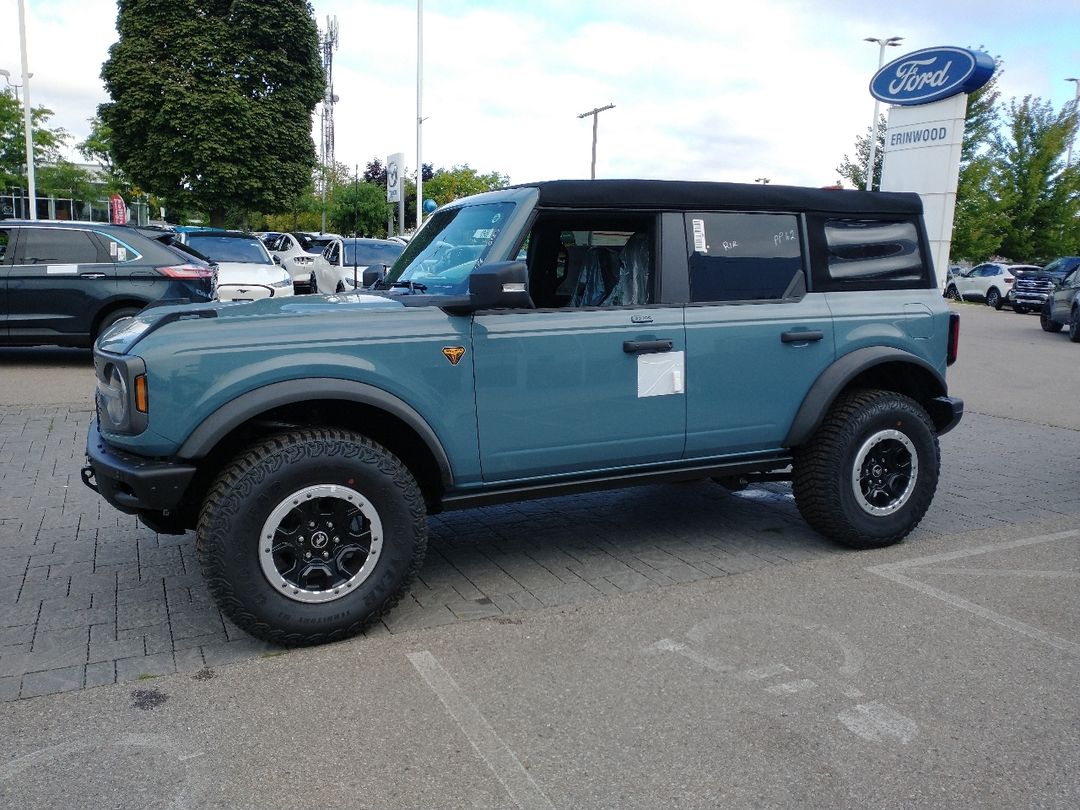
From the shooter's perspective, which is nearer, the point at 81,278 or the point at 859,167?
the point at 81,278

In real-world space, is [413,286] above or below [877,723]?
above

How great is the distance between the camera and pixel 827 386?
4.66 m

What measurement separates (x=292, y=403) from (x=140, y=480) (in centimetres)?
62

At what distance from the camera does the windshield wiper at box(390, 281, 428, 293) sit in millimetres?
4375

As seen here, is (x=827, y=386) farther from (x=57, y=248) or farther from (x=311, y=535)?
(x=57, y=248)

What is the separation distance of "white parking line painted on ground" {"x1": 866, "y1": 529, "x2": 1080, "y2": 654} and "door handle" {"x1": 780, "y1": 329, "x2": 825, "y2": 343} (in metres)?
1.22

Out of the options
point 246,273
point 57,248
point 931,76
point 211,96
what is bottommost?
point 246,273

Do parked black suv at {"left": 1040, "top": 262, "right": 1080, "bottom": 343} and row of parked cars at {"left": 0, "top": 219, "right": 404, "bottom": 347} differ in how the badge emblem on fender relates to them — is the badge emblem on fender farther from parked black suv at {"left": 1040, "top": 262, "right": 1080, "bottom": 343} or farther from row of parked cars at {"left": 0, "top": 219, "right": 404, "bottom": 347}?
parked black suv at {"left": 1040, "top": 262, "right": 1080, "bottom": 343}

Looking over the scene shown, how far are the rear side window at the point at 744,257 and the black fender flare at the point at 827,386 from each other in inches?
17.7

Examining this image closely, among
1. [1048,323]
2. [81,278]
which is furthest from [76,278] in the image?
[1048,323]

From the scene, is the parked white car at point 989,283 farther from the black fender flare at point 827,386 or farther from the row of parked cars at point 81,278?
the black fender flare at point 827,386

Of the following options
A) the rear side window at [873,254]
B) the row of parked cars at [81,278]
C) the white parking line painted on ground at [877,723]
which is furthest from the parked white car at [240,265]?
the white parking line painted on ground at [877,723]

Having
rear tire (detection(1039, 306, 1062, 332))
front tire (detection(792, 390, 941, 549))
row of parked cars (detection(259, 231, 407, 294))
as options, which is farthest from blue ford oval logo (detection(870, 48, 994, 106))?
front tire (detection(792, 390, 941, 549))

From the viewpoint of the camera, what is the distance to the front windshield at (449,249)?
4.18 meters
